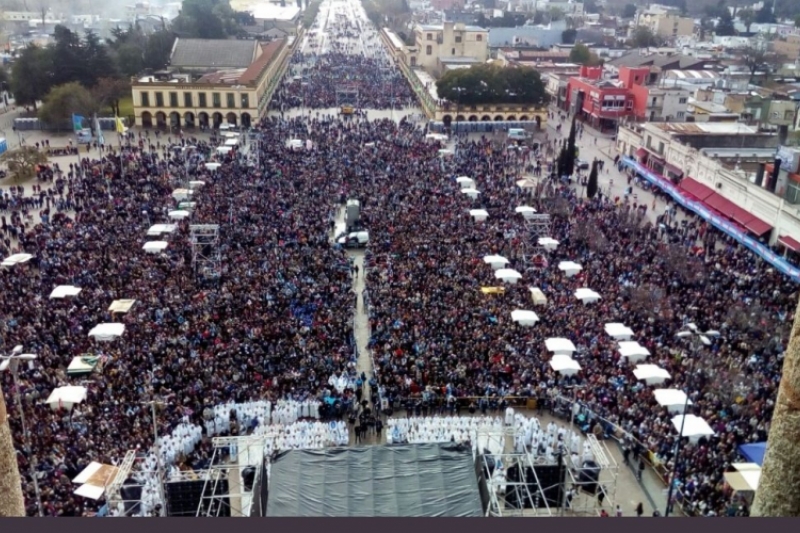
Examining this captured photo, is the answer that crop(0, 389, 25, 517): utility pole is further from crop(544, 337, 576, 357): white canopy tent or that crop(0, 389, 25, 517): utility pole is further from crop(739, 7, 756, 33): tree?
crop(739, 7, 756, 33): tree

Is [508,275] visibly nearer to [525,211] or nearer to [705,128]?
[525,211]

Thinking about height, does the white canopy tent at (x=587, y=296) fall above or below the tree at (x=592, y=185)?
below

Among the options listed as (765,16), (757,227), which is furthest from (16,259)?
(765,16)

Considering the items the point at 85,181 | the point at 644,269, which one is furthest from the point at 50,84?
the point at 644,269

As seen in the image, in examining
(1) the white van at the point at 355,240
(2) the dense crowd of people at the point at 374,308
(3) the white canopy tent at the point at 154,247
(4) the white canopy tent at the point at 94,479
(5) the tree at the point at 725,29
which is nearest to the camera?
(4) the white canopy tent at the point at 94,479

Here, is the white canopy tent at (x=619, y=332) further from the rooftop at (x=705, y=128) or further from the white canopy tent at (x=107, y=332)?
the rooftop at (x=705, y=128)

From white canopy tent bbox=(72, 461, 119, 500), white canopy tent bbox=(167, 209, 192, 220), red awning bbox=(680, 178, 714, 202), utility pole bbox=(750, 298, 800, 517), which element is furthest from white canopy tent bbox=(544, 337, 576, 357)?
red awning bbox=(680, 178, 714, 202)

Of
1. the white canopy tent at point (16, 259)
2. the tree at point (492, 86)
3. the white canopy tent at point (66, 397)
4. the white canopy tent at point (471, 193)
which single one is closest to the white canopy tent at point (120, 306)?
the white canopy tent at point (66, 397)
